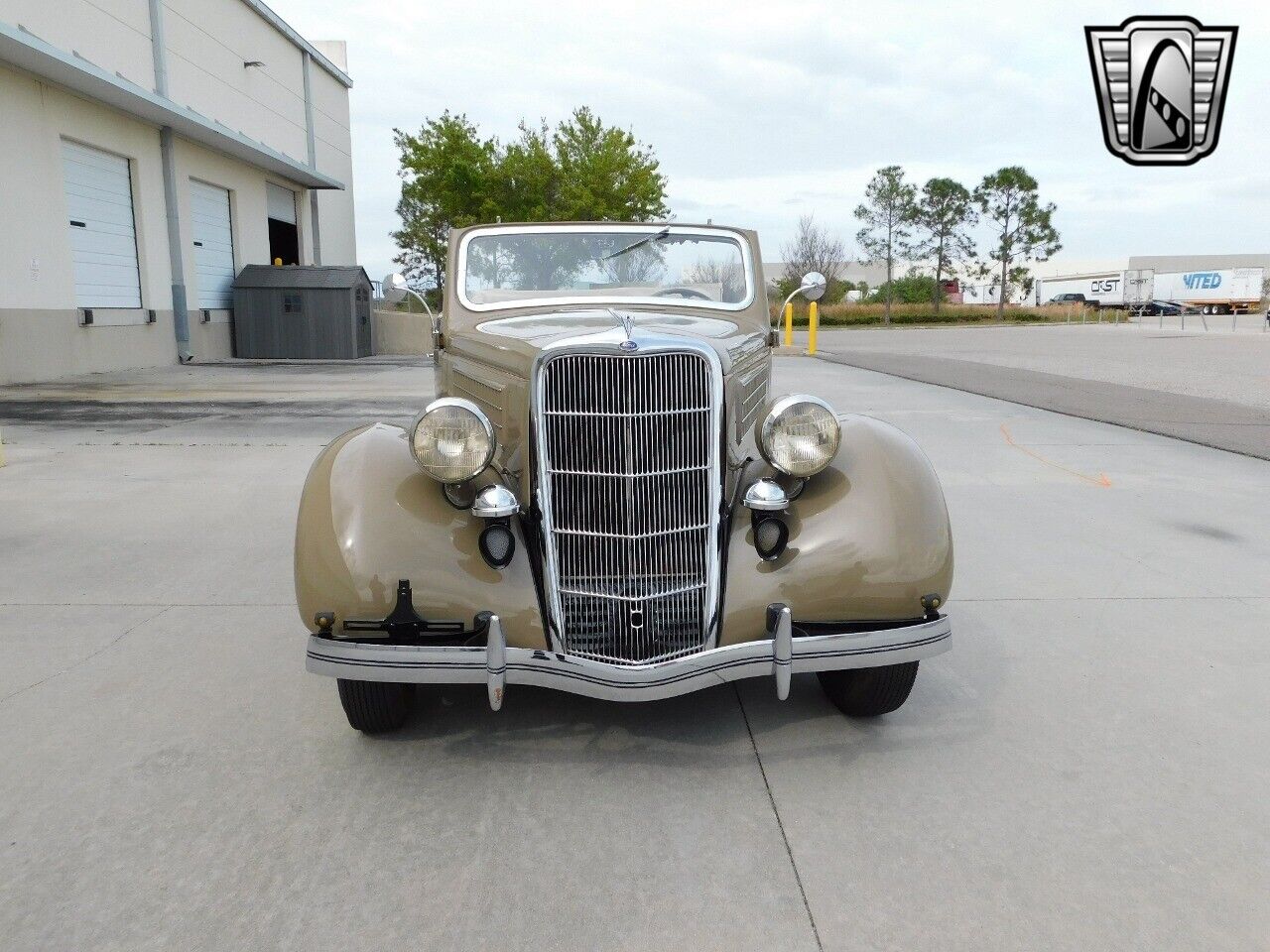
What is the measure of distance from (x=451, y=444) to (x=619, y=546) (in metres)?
0.61

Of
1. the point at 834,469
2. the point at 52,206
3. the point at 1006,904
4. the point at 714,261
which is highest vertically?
the point at 52,206

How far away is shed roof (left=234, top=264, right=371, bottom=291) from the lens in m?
22.8

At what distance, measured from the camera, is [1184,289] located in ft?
218

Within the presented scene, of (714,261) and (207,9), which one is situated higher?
(207,9)

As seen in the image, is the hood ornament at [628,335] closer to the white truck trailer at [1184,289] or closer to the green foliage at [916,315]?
the green foliage at [916,315]

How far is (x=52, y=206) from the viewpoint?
51.6 ft

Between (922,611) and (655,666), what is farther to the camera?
(922,611)

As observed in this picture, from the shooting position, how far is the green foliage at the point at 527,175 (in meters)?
33.8

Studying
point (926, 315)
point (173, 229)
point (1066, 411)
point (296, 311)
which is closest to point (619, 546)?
point (1066, 411)

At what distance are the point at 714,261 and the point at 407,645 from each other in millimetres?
2634

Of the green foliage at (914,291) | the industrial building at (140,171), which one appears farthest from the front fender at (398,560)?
the green foliage at (914,291)

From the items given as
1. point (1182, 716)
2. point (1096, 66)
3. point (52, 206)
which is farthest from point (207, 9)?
point (1182, 716)

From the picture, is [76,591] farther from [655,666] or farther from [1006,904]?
[1006,904]

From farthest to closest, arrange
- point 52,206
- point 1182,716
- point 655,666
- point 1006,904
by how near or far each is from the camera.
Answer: point 52,206 → point 1182,716 → point 655,666 → point 1006,904
